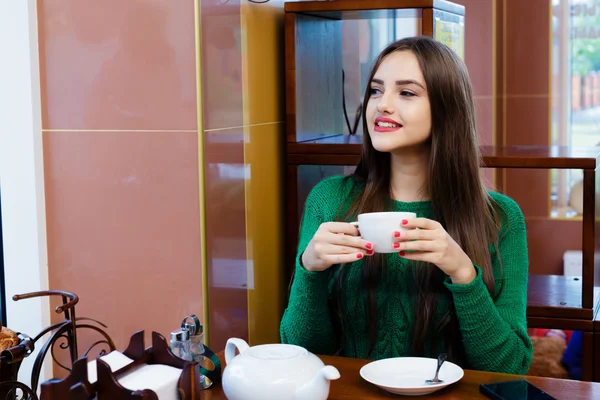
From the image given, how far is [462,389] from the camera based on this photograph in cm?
125

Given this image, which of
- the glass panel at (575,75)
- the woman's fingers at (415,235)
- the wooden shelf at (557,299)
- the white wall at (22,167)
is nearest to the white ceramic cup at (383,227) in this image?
the woman's fingers at (415,235)

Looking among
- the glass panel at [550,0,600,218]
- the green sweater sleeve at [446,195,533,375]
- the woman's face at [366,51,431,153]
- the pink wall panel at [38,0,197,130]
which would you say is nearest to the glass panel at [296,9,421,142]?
the woman's face at [366,51,431,153]

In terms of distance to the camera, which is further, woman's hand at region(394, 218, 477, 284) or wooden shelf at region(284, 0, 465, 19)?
wooden shelf at region(284, 0, 465, 19)

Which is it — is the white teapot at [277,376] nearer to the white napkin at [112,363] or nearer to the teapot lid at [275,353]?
the teapot lid at [275,353]

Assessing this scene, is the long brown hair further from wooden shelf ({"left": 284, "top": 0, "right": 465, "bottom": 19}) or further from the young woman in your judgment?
wooden shelf ({"left": 284, "top": 0, "right": 465, "bottom": 19})

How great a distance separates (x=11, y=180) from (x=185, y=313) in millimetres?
455

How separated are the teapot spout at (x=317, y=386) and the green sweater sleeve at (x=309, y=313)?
510mm

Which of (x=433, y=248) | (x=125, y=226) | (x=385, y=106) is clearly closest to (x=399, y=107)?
(x=385, y=106)

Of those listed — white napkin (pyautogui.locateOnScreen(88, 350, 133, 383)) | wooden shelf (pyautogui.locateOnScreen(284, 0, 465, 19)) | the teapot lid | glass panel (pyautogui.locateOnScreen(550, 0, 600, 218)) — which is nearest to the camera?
white napkin (pyautogui.locateOnScreen(88, 350, 133, 383))

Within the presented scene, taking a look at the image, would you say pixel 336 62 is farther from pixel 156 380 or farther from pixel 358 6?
pixel 156 380

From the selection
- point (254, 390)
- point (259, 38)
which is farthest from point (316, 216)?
point (254, 390)

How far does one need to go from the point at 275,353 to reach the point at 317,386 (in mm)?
91

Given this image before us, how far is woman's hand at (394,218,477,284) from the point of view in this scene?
137 cm

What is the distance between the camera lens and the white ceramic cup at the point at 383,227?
1.34 m
